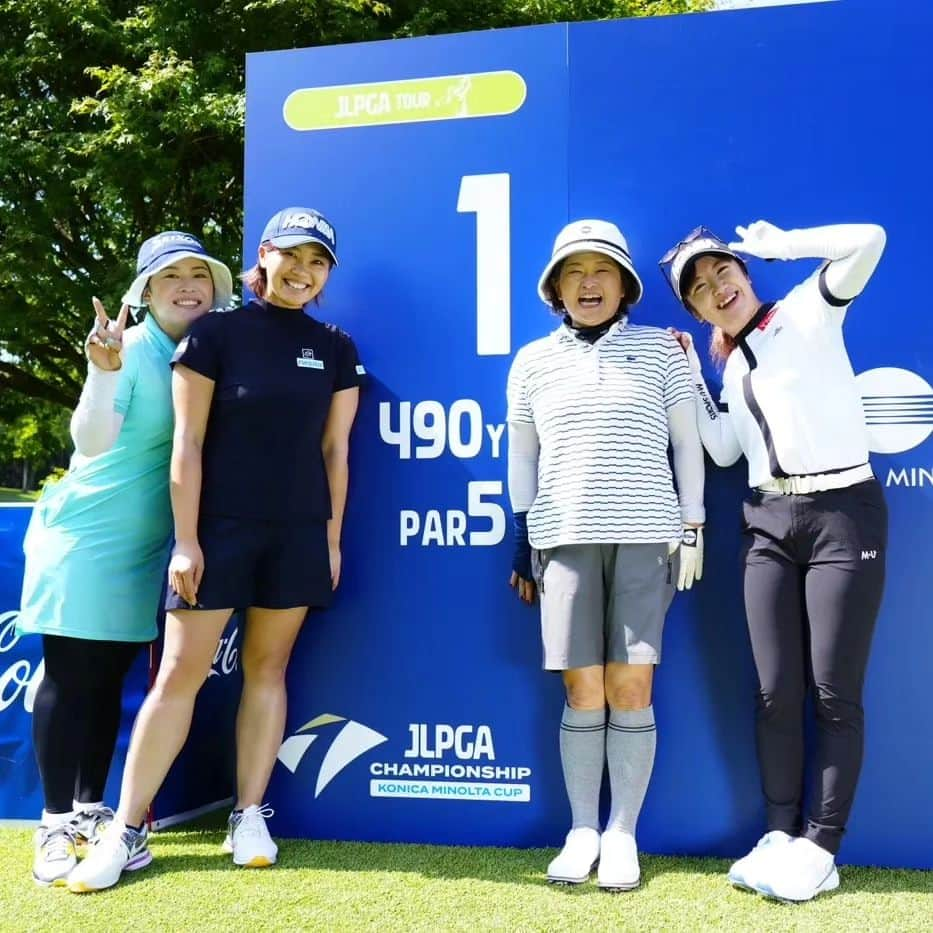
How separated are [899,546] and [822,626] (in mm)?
469

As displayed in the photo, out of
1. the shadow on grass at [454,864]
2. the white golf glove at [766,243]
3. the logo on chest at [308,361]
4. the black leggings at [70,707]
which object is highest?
the white golf glove at [766,243]

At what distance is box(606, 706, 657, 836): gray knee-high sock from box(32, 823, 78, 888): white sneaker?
5.09 ft

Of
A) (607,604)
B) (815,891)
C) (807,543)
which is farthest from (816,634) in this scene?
(815,891)

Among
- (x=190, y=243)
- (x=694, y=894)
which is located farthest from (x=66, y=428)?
(x=694, y=894)

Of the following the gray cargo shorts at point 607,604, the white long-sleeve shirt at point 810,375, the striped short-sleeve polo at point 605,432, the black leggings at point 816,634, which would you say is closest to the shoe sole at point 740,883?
the black leggings at point 816,634

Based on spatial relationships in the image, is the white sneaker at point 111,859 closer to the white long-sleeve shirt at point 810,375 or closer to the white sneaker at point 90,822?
the white sneaker at point 90,822

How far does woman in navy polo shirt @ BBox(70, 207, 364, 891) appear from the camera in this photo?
2.80 m

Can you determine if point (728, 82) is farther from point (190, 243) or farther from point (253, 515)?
point (253, 515)

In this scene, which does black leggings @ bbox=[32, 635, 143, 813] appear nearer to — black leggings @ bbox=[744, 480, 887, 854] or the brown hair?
the brown hair

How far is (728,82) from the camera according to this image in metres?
3.07

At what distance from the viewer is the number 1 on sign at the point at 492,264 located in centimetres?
320

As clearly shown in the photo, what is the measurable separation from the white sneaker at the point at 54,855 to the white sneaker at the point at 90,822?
5 centimetres

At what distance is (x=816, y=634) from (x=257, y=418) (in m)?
1.69

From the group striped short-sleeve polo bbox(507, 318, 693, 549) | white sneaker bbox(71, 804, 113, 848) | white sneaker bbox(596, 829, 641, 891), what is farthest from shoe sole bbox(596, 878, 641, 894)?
white sneaker bbox(71, 804, 113, 848)
